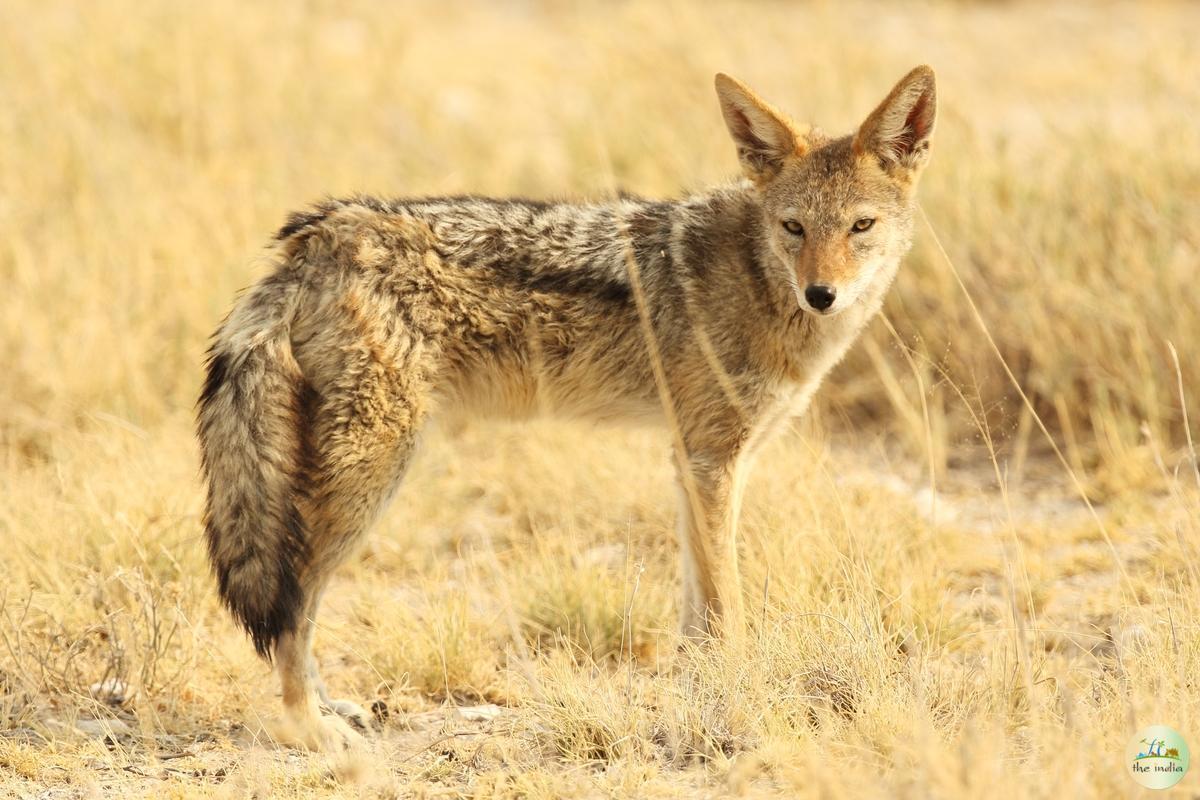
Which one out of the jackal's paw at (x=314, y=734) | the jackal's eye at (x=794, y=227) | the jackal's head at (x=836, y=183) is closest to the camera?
the jackal's paw at (x=314, y=734)

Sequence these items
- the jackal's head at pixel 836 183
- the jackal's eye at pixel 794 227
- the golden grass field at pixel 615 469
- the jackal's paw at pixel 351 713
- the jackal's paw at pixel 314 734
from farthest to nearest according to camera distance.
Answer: the jackal's eye at pixel 794 227 → the jackal's head at pixel 836 183 → the jackal's paw at pixel 351 713 → the jackal's paw at pixel 314 734 → the golden grass field at pixel 615 469

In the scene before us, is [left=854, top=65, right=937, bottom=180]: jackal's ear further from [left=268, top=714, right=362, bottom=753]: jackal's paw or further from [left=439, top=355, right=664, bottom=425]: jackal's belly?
[left=268, top=714, right=362, bottom=753]: jackal's paw

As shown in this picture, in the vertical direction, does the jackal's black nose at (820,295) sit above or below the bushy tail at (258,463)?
above

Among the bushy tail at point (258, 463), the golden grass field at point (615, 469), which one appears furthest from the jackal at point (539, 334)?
the golden grass field at point (615, 469)

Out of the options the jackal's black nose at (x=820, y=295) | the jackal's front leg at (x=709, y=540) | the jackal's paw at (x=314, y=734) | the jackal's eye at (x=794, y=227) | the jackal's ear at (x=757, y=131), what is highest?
the jackal's ear at (x=757, y=131)

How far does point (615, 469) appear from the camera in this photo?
5516mm

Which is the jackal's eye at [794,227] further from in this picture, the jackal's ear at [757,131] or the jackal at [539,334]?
the jackal's ear at [757,131]

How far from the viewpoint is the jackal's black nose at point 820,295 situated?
4047 mm

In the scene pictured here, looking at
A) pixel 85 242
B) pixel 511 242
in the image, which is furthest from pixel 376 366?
pixel 85 242

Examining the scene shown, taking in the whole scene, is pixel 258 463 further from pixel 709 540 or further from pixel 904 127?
pixel 904 127

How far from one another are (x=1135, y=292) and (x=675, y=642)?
3.30m

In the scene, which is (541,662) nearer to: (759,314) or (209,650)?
(209,650)

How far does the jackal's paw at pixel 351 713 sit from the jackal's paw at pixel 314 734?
19 centimetres

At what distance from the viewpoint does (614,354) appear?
441 centimetres
